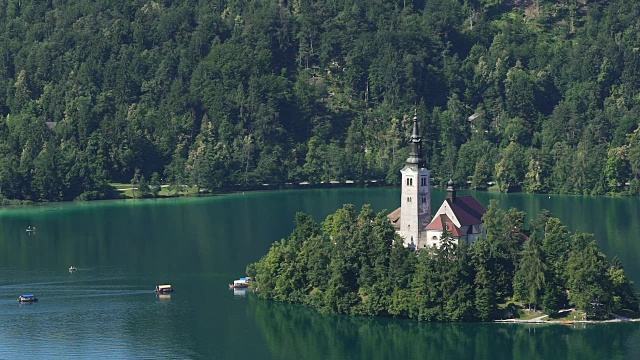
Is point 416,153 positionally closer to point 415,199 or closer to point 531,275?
point 415,199

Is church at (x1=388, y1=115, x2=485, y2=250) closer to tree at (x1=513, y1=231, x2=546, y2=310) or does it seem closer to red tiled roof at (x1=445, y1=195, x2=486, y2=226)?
red tiled roof at (x1=445, y1=195, x2=486, y2=226)

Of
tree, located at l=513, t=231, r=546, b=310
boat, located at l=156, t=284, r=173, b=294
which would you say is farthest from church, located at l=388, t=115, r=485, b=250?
boat, located at l=156, t=284, r=173, b=294

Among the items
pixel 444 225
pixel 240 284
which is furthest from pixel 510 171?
pixel 444 225

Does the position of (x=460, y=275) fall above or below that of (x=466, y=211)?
below

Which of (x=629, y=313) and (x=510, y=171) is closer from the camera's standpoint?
(x=629, y=313)

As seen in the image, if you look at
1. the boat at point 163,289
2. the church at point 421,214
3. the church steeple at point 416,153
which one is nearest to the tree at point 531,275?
the church at point 421,214

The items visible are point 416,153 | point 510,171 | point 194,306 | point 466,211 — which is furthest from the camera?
point 510,171
